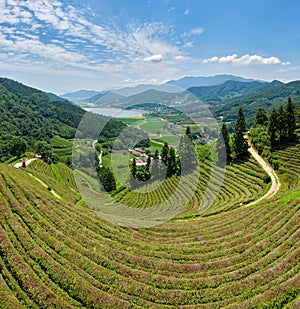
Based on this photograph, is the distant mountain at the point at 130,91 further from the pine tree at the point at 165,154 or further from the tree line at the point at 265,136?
the pine tree at the point at 165,154

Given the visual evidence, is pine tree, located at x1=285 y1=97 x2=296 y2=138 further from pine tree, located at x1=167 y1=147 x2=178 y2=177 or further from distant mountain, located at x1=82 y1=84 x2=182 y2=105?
distant mountain, located at x1=82 y1=84 x2=182 y2=105

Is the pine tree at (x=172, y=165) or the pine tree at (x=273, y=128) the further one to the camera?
the pine tree at (x=172, y=165)

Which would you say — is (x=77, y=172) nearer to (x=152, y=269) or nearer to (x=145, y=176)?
(x=152, y=269)

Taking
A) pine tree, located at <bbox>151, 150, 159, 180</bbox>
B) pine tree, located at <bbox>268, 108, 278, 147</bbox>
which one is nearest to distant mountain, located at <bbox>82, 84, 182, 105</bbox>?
pine tree, located at <bbox>268, 108, 278, 147</bbox>

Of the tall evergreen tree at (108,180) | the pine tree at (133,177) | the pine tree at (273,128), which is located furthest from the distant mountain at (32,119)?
the pine tree at (273,128)

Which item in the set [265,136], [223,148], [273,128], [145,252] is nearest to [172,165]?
[223,148]

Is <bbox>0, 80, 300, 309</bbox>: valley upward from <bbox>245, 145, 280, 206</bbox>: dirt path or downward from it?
upward
